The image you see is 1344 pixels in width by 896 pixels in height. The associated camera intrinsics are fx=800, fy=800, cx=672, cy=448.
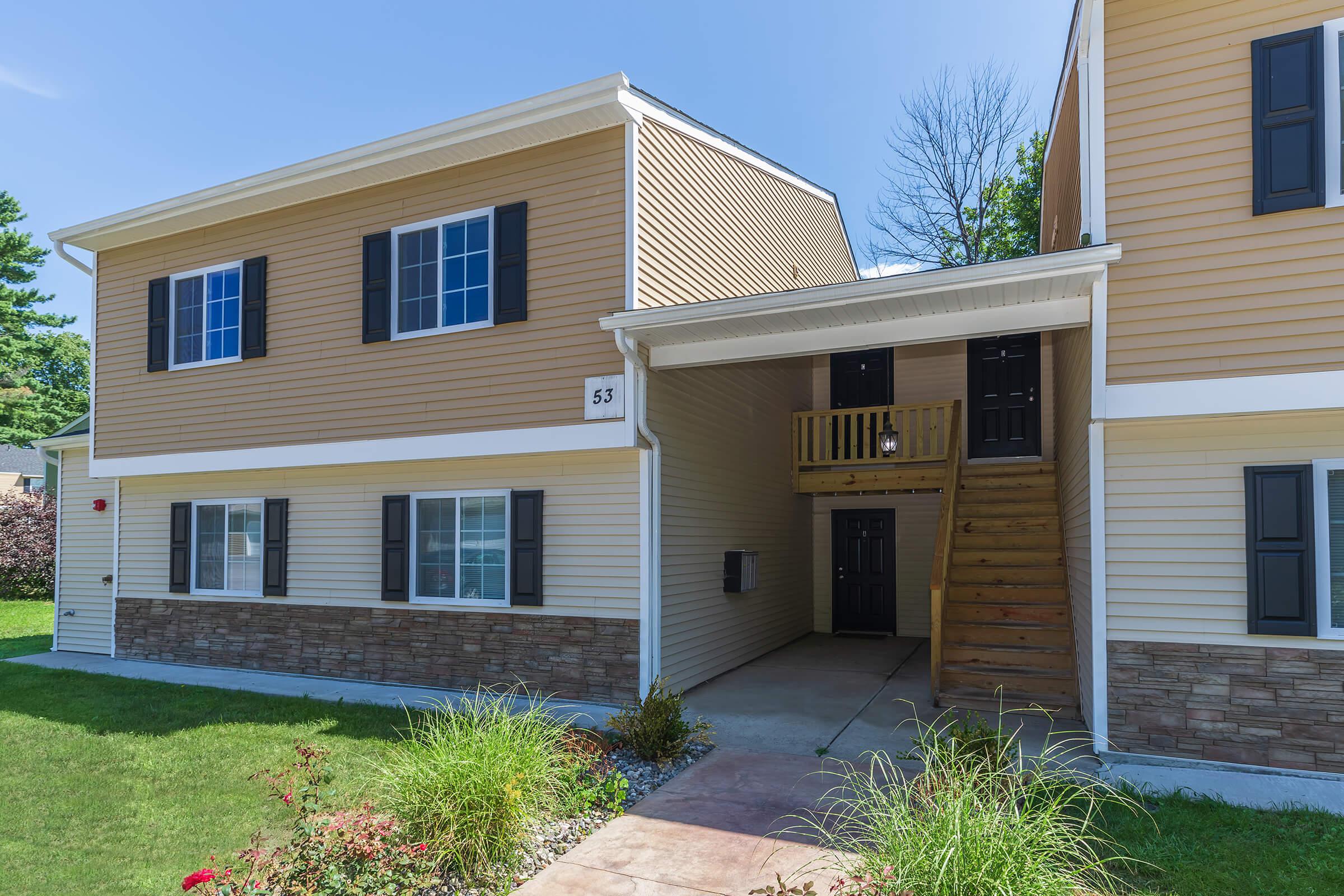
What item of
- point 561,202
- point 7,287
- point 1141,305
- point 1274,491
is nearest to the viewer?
point 1274,491

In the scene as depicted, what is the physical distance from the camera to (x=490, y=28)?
41.9 feet

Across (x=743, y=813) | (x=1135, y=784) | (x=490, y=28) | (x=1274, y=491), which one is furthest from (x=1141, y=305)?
(x=490, y=28)

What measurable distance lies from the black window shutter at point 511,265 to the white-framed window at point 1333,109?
19.9ft

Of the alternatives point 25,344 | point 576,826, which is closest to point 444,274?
point 576,826

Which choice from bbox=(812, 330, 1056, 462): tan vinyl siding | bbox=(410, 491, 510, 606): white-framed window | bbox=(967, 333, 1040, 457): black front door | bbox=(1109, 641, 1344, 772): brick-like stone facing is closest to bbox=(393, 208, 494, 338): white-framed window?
bbox=(410, 491, 510, 606): white-framed window

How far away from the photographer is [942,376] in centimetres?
1123

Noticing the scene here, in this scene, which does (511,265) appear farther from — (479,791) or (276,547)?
(479,791)

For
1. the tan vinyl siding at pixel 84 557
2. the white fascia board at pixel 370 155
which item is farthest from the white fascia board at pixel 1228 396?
the tan vinyl siding at pixel 84 557

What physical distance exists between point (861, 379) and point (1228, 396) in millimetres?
6716

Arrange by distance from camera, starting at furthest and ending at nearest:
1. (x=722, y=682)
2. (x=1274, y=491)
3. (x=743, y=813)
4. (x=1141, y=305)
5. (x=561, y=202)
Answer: (x=722, y=682) → (x=561, y=202) → (x=1141, y=305) → (x=1274, y=491) → (x=743, y=813)

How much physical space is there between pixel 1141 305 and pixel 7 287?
33.2 metres

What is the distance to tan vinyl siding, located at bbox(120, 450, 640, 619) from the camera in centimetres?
725

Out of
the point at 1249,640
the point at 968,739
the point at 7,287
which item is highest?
the point at 7,287

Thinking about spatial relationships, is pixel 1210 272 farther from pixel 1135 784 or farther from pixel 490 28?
pixel 490 28
